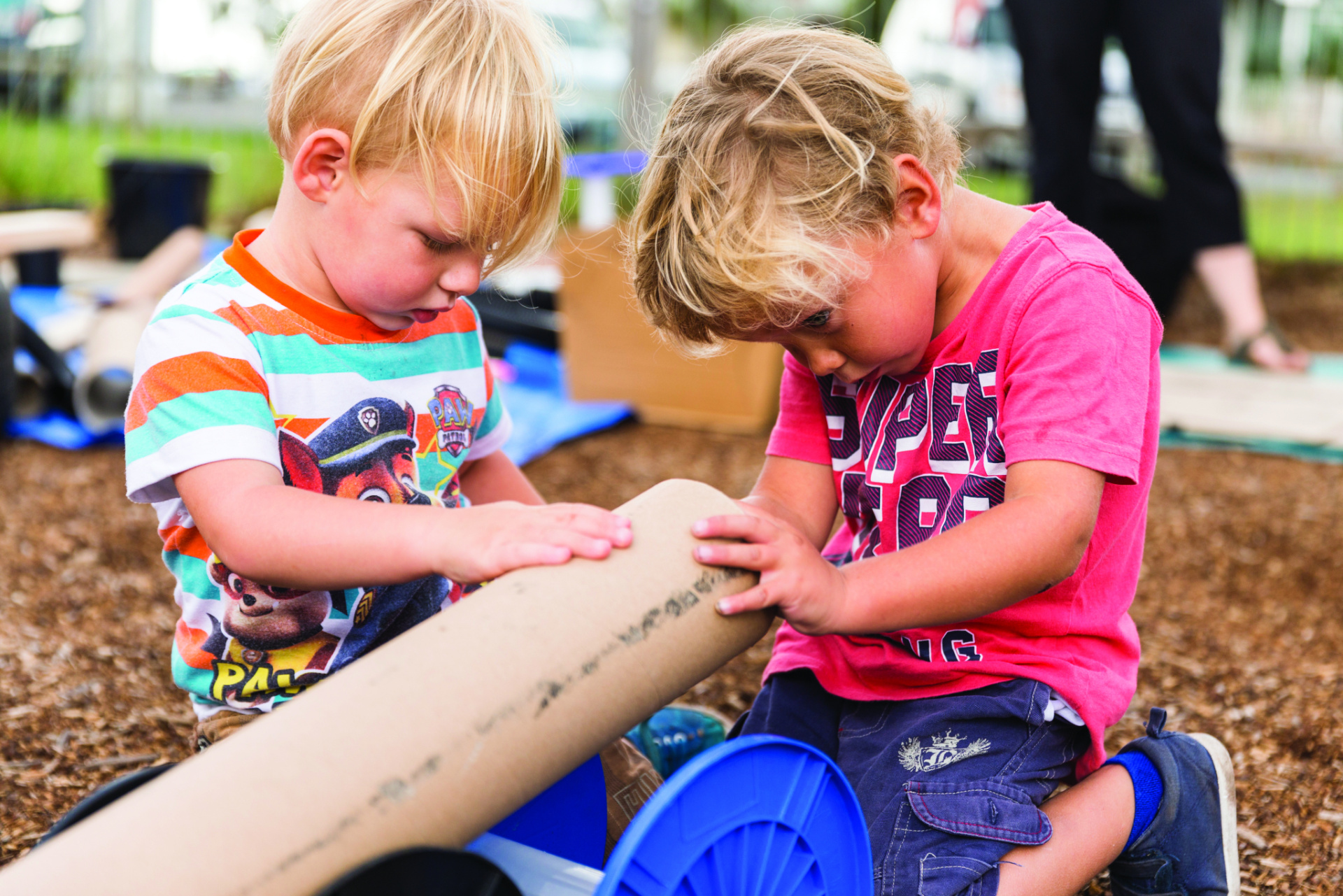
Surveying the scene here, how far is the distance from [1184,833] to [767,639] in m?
1.25

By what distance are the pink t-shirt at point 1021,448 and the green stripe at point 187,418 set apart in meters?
0.85

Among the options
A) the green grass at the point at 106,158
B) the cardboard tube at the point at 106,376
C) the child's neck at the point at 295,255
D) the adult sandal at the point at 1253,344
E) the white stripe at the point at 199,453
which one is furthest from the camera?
the green grass at the point at 106,158

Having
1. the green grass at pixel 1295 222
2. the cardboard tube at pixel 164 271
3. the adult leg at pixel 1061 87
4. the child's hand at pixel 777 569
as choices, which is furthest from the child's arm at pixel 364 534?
the green grass at pixel 1295 222

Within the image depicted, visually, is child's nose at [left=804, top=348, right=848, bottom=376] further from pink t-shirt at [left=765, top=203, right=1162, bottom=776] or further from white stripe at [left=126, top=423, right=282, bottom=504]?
white stripe at [left=126, top=423, right=282, bottom=504]

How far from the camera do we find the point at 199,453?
1.33 m

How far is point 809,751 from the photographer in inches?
48.6

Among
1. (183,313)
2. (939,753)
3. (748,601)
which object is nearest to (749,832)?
(748,601)

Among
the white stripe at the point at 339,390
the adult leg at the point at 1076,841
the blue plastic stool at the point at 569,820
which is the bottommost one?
the adult leg at the point at 1076,841

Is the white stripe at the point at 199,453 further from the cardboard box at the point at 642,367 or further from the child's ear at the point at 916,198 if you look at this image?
the cardboard box at the point at 642,367

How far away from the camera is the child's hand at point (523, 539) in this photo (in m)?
1.22

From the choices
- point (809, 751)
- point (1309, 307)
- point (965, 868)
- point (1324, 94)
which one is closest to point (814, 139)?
point (809, 751)

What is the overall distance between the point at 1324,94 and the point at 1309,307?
3.88 metres

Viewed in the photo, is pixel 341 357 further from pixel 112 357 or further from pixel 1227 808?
pixel 112 357

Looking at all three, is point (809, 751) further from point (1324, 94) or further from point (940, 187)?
point (1324, 94)
